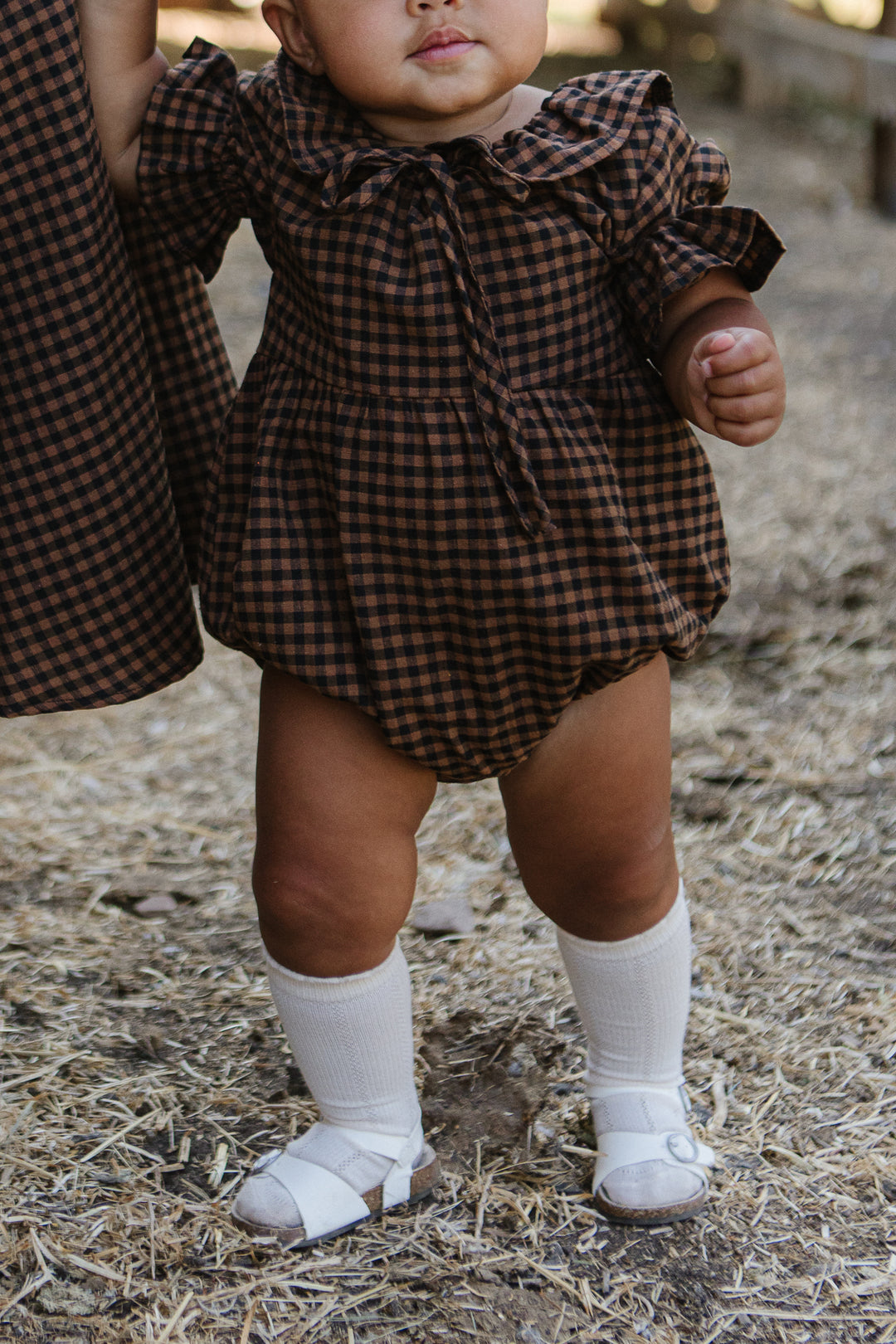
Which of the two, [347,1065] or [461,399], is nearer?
[461,399]

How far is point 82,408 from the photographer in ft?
4.73

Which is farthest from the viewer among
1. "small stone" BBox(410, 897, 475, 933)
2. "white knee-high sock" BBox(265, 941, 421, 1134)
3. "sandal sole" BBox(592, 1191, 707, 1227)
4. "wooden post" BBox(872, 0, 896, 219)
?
"wooden post" BBox(872, 0, 896, 219)

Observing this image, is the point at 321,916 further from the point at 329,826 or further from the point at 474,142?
the point at 474,142

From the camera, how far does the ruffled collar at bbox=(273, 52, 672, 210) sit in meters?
1.28

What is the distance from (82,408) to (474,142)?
0.47 m

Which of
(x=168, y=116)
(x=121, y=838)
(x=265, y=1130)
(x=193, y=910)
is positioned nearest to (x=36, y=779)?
(x=121, y=838)

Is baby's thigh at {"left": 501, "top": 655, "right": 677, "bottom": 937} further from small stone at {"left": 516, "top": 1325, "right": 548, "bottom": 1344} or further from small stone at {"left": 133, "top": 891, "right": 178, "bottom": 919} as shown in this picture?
small stone at {"left": 133, "top": 891, "right": 178, "bottom": 919}

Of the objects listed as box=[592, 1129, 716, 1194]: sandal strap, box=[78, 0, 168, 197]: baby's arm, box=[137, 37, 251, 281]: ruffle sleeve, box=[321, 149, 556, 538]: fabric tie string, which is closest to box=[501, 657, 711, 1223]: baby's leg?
box=[592, 1129, 716, 1194]: sandal strap

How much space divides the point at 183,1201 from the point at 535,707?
71 centimetres

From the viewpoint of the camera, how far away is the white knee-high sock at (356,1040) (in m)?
1.48

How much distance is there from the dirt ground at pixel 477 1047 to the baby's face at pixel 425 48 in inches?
45.4

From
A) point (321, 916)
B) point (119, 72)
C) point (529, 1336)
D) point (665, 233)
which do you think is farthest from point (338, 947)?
point (119, 72)

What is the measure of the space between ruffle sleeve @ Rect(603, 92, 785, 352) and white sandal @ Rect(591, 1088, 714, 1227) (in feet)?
2.86

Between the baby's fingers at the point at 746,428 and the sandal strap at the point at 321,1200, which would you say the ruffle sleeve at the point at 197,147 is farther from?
the sandal strap at the point at 321,1200
